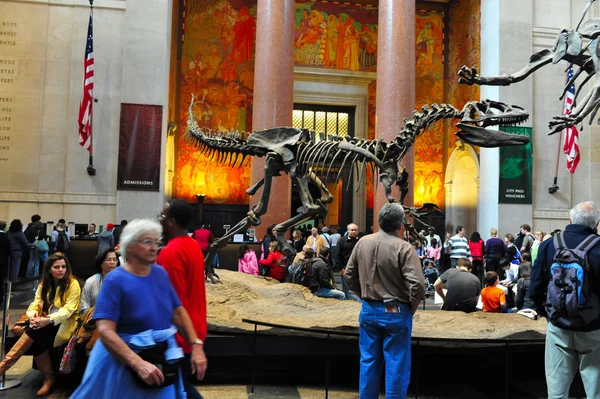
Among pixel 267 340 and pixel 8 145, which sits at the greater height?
pixel 8 145

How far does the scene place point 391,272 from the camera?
3396 millimetres

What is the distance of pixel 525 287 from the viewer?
19.6ft

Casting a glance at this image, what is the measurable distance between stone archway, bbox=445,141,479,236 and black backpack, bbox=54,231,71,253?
12.8 m

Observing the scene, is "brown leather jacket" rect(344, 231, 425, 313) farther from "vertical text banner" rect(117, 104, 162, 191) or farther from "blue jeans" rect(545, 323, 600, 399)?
"vertical text banner" rect(117, 104, 162, 191)

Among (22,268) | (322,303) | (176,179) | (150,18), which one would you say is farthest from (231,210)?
(322,303)

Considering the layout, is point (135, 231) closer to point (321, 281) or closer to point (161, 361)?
point (161, 361)

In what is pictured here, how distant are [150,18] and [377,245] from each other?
13.0 m

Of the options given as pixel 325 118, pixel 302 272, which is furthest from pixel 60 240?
pixel 325 118

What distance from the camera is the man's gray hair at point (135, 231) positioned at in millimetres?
2254

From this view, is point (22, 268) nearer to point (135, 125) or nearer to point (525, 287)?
point (135, 125)

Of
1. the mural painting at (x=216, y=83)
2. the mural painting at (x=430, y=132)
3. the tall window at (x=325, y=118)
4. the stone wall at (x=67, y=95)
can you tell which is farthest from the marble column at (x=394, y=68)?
the stone wall at (x=67, y=95)

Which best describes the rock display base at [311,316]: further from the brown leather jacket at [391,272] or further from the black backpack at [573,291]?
the black backpack at [573,291]

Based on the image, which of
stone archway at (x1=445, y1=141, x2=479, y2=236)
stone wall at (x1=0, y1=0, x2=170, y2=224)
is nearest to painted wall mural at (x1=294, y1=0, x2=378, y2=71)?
stone archway at (x1=445, y1=141, x2=479, y2=236)

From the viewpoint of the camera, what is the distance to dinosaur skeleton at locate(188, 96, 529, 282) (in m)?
5.72
